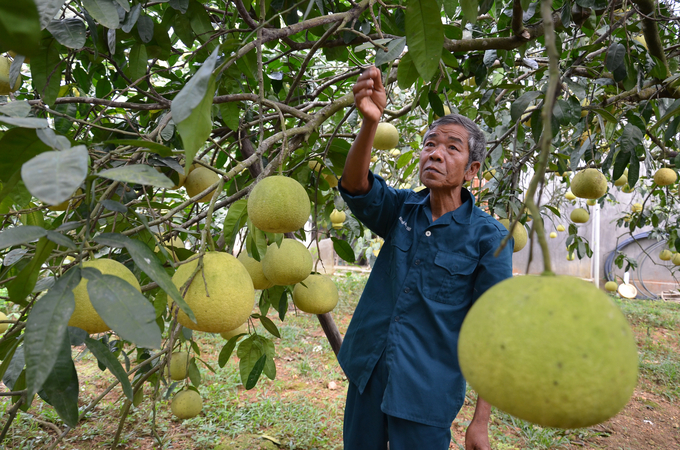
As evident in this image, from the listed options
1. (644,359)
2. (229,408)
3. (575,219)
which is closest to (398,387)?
(229,408)

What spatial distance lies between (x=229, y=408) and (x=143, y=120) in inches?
91.7

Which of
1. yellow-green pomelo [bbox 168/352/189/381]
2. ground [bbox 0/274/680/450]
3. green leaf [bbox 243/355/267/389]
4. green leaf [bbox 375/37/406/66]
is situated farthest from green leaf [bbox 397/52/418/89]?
ground [bbox 0/274/680/450]

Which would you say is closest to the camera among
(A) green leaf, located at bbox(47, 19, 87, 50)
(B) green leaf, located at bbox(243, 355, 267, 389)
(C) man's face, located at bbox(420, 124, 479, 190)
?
(A) green leaf, located at bbox(47, 19, 87, 50)

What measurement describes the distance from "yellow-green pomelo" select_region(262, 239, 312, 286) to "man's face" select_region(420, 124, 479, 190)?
1.75 feet

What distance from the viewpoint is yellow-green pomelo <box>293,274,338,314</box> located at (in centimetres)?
172

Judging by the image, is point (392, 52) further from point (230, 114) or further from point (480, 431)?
point (480, 431)

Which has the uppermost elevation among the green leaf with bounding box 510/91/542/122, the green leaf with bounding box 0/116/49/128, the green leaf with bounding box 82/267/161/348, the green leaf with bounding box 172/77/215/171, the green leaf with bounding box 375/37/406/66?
the green leaf with bounding box 510/91/542/122

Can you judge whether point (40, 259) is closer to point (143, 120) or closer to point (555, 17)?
point (143, 120)

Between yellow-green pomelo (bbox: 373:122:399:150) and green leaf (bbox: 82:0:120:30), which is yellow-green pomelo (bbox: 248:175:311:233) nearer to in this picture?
green leaf (bbox: 82:0:120:30)

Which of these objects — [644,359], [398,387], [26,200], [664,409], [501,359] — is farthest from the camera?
[644,359]

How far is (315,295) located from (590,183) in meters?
1.57

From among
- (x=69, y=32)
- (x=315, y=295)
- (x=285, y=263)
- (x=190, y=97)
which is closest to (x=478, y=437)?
(x=315, y=295)

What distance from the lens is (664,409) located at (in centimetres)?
376

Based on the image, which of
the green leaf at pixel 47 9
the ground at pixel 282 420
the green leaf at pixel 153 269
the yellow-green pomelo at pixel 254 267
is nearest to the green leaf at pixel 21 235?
the green leaf at pixel 153 269
